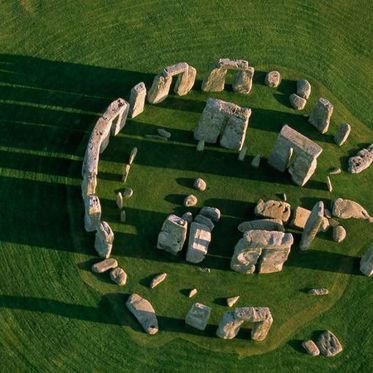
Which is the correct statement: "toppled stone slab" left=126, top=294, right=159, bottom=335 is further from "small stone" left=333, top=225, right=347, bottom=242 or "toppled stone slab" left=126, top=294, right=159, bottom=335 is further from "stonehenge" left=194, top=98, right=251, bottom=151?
"small stone" left=333, top=225, right=347, bottom=242

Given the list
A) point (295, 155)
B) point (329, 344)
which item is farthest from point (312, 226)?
point (329, 344)

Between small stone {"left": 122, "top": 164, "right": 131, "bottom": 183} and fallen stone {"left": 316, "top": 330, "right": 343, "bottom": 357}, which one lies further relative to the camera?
small stone {"left": 122, "top": 164, "right": 131, "bottom": 183}

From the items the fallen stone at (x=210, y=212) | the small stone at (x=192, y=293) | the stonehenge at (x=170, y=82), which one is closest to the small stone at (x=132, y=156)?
the stonehenge at (x=170, y=82)

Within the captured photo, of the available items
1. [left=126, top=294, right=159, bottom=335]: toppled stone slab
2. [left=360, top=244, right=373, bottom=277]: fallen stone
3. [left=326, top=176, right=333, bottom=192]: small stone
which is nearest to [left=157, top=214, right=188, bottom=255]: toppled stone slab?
[left=126, top=294, right=159, bottom=335]: toppled stone slab

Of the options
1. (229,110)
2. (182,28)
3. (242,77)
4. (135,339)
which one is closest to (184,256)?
(135,339)

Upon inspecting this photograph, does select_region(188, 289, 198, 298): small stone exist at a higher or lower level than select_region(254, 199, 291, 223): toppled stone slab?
lower

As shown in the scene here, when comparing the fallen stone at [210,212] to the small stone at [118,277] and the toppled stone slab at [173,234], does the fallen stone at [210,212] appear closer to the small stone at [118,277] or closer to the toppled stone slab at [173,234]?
the toppled stone slab at [173,234]

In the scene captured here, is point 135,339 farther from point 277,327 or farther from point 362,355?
point 362,355
